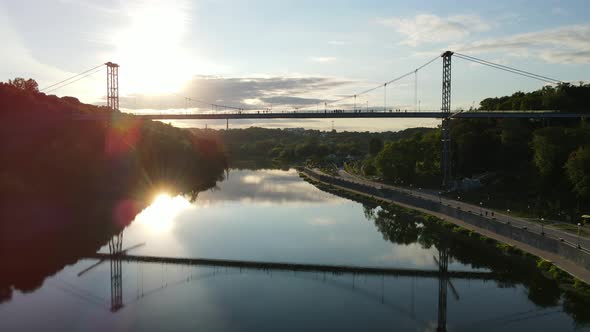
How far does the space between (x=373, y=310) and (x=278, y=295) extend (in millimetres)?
3578

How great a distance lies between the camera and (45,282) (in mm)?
19531

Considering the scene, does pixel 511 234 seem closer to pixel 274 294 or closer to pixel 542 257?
pixel 542 257

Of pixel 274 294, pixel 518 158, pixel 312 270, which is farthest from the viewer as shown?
pixel 518 158

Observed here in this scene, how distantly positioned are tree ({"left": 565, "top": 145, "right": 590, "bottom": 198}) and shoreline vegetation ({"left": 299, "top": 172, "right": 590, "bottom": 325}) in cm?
711

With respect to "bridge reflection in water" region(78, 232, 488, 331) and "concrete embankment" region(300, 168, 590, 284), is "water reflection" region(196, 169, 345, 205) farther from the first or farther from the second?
"bridge reflection in water" region(78, 232, 488, 331)

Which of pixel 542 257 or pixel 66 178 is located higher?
pixel 66 178

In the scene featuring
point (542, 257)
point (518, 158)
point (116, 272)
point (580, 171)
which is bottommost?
point (116, 272)

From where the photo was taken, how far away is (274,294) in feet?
59.1

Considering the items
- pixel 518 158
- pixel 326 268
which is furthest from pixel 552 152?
pixel 326 268

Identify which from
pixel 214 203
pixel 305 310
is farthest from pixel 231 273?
pixel 214 203

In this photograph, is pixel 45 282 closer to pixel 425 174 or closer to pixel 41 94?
pixel 425 174

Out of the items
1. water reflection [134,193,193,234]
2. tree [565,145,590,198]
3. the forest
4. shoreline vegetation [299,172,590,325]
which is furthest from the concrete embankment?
water reflection [134,193,193,234]

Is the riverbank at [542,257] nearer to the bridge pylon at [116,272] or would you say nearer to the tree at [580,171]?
the tree at [580,171]

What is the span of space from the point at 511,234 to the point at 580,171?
745 centimetres
